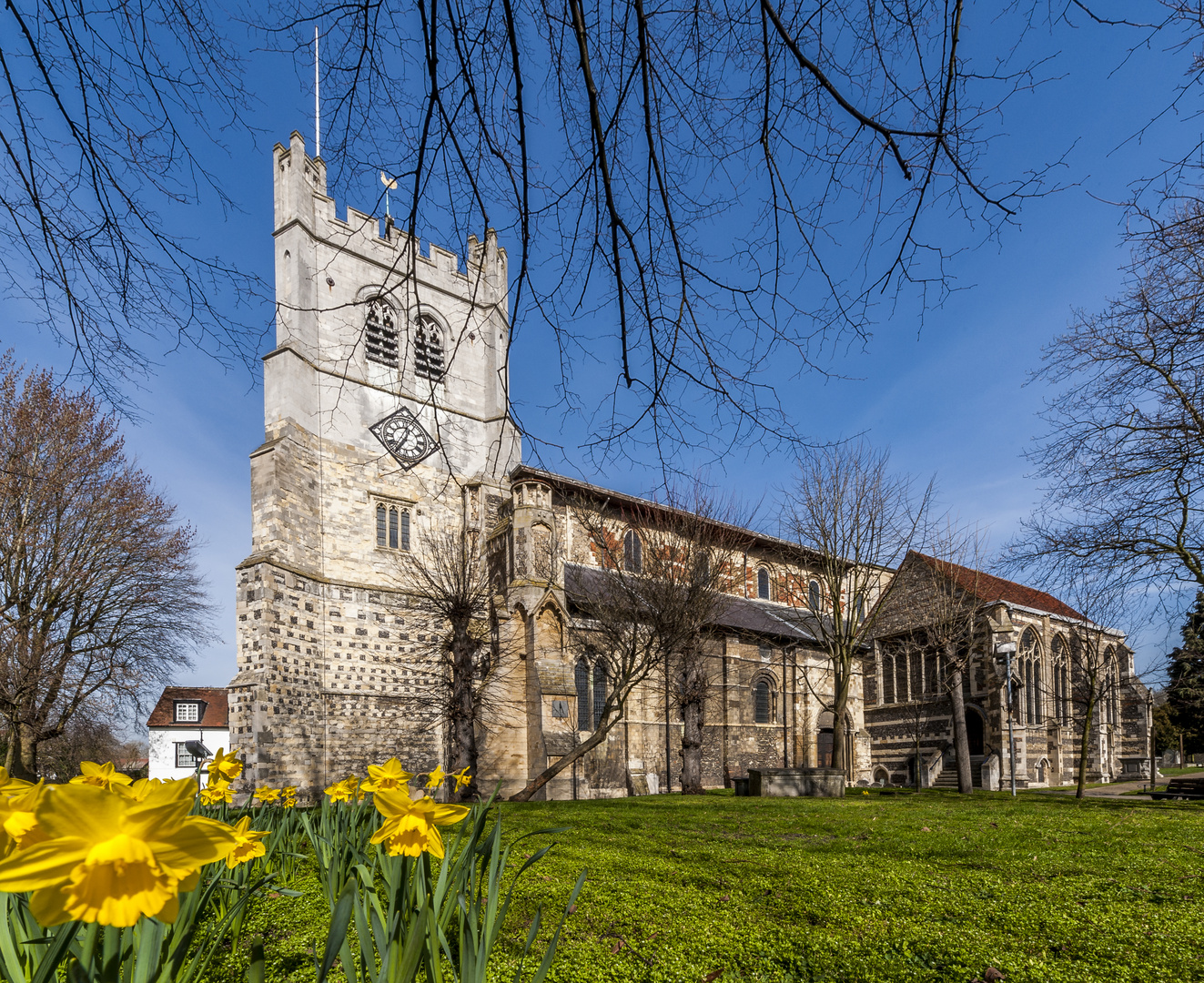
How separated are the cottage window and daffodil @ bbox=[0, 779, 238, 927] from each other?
32320 mm

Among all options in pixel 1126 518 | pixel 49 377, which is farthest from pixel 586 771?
pixel 49 377

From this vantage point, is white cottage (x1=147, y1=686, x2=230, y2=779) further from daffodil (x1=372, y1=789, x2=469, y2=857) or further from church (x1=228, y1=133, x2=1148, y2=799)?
daffodil (x1=372, y1=789, x2=469, y2=857)

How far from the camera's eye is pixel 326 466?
2169 centimetres

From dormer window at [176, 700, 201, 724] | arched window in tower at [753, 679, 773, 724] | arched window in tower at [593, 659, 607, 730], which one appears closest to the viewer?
arched window in tower at [593, 659, 607, 730]

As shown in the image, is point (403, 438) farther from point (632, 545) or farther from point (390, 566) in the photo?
point (632, 545)

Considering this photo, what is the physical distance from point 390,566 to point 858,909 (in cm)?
2003

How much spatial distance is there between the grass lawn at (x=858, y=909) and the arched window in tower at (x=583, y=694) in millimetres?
16613

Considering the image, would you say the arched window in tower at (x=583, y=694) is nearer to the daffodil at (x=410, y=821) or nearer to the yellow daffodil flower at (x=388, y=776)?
the yellow daffodil flower at (x=388, y=776)

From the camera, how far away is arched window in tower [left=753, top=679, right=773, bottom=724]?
94.5 ft

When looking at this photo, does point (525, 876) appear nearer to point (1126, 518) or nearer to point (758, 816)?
point (758, 816)

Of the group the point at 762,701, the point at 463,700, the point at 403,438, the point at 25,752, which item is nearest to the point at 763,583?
the point at 762,701

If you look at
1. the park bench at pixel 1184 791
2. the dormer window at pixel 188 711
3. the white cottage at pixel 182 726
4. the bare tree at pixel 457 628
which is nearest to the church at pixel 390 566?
the bare tree at pixel 457 628

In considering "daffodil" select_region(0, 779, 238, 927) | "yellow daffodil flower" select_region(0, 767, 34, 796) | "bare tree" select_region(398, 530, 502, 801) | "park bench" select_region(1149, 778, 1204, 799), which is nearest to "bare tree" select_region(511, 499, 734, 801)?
"bare tree" select_region(398, 530, 502, 801)

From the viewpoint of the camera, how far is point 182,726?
39.8m
